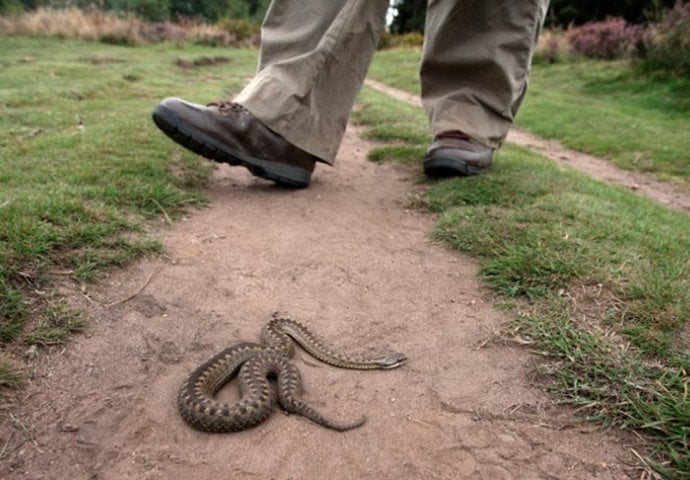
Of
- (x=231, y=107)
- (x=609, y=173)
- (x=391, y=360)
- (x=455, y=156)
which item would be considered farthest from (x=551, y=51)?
(x=391, y=360)

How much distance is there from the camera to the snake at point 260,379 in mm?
2291

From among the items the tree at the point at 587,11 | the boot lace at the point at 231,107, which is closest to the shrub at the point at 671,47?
the boot lace at the point at 231,107

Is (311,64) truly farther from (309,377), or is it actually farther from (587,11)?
(587,11)

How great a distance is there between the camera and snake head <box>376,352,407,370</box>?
2607 mm

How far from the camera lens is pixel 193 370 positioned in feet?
8.43

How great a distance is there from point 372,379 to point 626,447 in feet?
3.40

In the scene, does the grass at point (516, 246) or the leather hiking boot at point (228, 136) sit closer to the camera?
the grass at point (516, 246)

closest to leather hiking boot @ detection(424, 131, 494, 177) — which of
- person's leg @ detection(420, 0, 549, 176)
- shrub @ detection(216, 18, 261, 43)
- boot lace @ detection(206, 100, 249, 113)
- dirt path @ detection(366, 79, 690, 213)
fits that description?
person's leg @ detection(420, 0, 549, 176)

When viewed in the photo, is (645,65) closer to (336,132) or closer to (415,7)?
(336,132)

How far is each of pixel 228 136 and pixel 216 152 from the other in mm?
153

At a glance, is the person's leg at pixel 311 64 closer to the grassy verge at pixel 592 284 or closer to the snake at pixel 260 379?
the grassy verge at pixel 592 284

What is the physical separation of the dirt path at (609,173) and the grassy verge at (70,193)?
5.11 meters

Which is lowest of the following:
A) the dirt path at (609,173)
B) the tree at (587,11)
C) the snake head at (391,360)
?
the dirt path at (609,173)

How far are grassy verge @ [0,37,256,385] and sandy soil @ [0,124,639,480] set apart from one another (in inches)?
7.1
